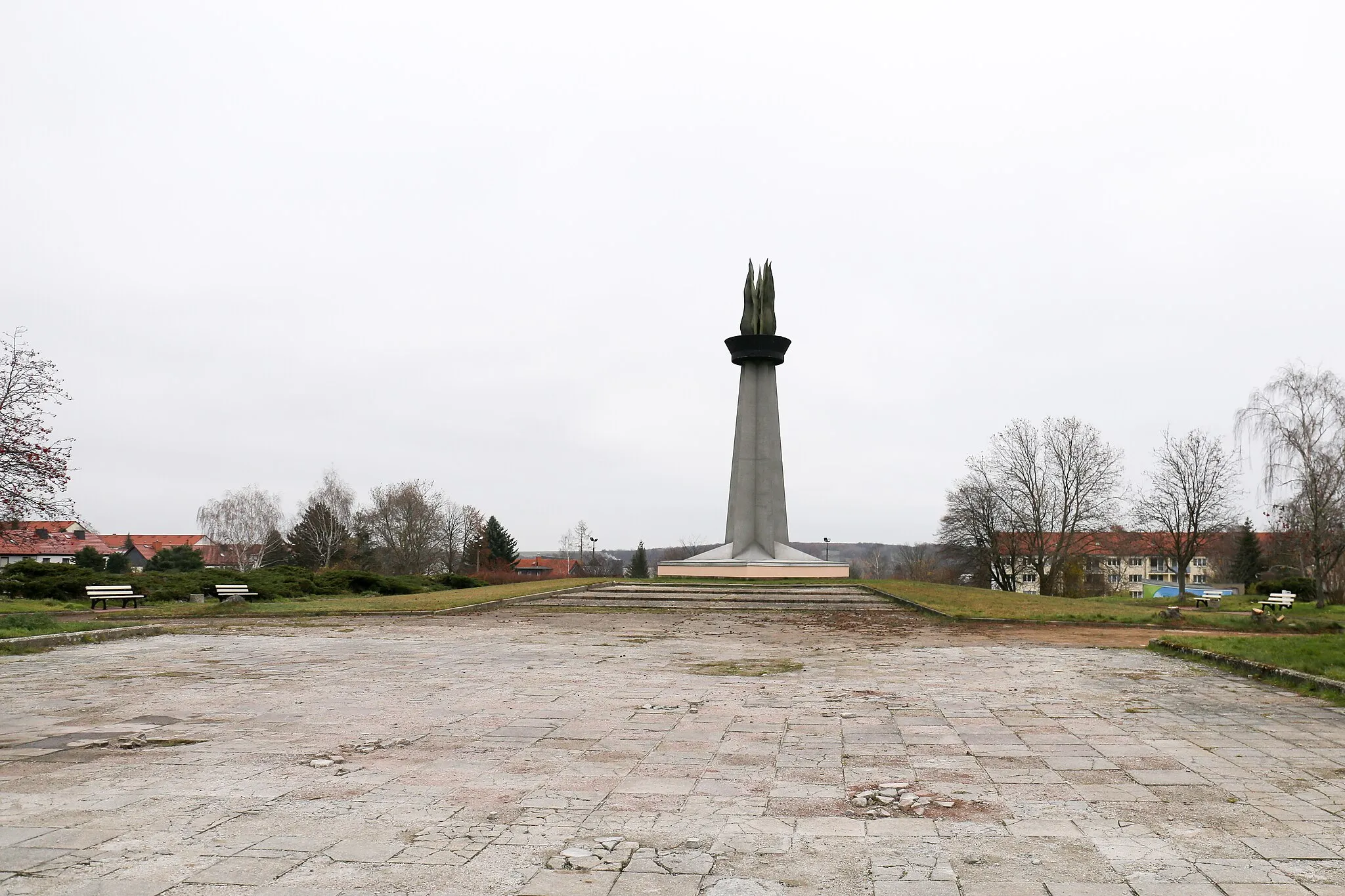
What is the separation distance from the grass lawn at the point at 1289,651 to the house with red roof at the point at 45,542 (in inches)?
895

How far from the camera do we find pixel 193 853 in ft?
12.8

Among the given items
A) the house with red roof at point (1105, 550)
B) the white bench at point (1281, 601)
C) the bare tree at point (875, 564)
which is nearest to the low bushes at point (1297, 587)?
the house with red roof at point (1105, 550)

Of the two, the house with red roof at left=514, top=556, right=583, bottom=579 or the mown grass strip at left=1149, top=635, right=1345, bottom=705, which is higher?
the mown grass strip at left=1149, top=635, right=1345, bottom=705

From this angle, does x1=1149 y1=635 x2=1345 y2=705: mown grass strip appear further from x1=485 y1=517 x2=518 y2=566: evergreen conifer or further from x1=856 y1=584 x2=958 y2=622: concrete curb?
x1=485 y1=517 x2=518 y2=566: evergreen conifer

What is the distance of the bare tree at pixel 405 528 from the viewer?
63844 millimetres

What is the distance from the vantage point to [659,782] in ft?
17.3

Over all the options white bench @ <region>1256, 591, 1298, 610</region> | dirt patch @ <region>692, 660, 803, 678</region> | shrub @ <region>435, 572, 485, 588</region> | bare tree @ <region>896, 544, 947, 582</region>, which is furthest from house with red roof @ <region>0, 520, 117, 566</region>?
bare tree @ <region>896, 544, 947, 582</region>

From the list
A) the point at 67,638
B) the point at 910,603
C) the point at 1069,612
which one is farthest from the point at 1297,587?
the point at 67,638

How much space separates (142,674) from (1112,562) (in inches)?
2901

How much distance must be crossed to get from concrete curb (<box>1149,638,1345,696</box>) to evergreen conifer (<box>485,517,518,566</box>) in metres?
56.0

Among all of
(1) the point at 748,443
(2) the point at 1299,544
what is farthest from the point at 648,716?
(2) the point at 1299,544

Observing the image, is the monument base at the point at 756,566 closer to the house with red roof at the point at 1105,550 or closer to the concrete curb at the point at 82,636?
the house with red roof at the point at 1105,550

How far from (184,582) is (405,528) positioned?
125ft

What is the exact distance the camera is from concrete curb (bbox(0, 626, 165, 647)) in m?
12.7
